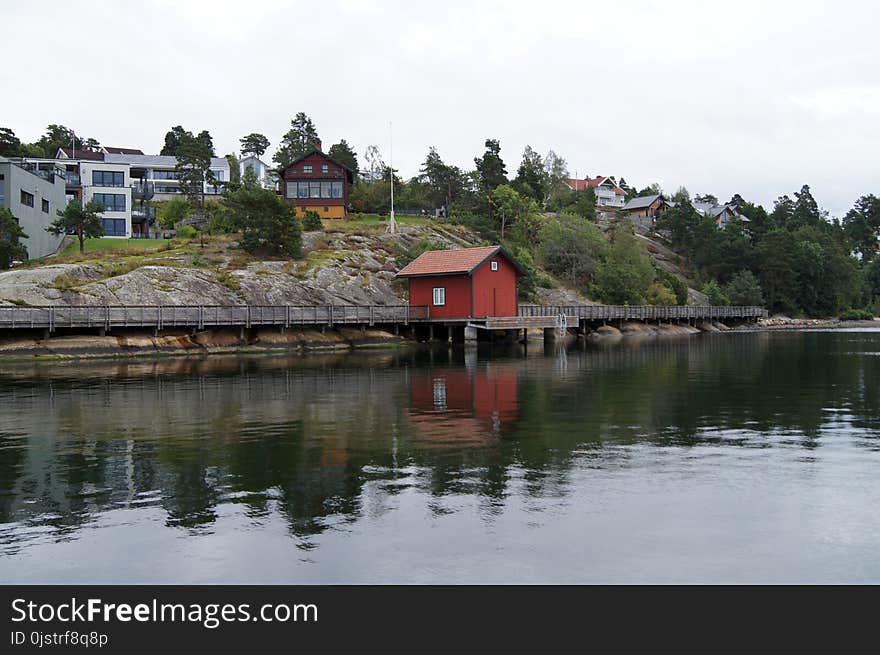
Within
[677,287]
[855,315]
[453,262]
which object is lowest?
[855,315]

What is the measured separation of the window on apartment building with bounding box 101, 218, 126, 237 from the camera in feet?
284

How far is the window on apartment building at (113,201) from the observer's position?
87688 mm

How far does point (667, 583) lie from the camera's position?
9.64 metres

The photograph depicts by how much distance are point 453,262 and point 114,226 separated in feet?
154

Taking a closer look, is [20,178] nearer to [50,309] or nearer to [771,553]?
[50,309]

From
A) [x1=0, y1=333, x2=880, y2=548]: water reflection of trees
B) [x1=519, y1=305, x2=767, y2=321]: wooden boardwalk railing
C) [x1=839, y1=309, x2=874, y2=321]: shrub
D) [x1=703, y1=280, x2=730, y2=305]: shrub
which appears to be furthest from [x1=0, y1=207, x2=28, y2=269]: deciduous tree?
[x1=839, y1=309, x2=874, y2=321]: shrub

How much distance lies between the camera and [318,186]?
8719cm

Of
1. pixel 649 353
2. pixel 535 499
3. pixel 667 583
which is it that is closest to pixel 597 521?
pixel 535 499

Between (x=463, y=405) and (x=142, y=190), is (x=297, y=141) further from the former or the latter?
(x=463, y=405)

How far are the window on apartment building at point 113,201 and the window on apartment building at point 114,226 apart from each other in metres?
1.36

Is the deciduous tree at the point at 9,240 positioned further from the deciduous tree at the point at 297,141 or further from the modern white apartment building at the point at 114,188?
the deciduous tree at the point at 297,141

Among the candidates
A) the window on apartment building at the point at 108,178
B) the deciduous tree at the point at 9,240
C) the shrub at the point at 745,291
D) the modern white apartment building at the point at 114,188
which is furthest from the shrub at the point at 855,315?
the deciduous tree at the point at 9,240

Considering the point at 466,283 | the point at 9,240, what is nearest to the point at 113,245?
the point at 9,240
